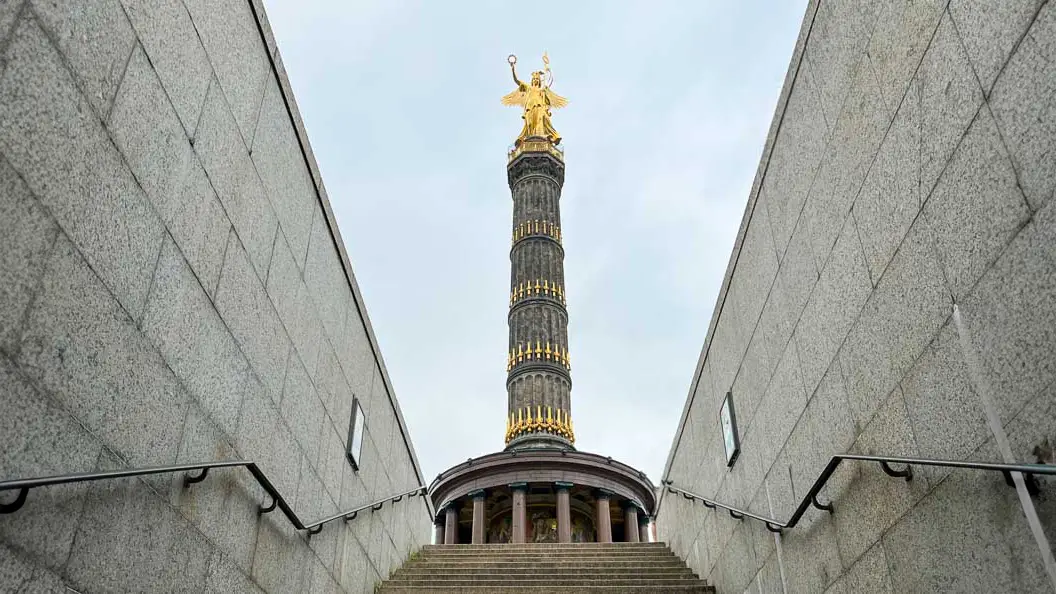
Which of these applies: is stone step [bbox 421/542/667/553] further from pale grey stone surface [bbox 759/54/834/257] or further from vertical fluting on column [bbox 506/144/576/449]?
vertical fluting on column [bbox 506/144/576/449]

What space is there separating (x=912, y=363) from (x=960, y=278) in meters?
0.69

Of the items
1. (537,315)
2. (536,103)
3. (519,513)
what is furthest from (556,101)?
(519,513)

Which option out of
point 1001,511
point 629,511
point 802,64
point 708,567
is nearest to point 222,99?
point 802,64

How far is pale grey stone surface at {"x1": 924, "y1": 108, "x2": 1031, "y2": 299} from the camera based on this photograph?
3.79 meters

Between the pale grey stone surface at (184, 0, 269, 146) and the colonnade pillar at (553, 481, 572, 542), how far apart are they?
1732 centimetres

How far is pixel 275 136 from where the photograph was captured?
21.6 feet

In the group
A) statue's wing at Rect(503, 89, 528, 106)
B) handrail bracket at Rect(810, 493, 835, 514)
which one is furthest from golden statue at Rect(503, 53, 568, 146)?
handrail bracket at Rect(810, 493, 835, 514)

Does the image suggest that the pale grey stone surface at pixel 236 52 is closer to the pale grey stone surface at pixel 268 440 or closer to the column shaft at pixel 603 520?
the pale grey stone surface at pixel 268 440

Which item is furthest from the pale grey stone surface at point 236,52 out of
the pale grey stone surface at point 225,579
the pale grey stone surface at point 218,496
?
the pale grey stone surface at point 225,579

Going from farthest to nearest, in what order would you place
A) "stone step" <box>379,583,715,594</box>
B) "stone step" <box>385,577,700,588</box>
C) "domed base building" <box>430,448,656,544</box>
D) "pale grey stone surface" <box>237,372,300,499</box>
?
"domed base building" <box>430,448,656,544</box> → "stone step" <box>385,577,700,588</box> → "stone step" <box>379,583,715,594</box> → "pale grey stone surface" <box>237,372,300,499</box>

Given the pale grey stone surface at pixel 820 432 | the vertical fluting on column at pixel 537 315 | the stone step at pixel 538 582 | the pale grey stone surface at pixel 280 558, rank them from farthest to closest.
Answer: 1. the vertical fluting on column at pixel 537 315
2. the stone step at pixel 538 582
3. the pale grey stone surface at pixel 280 558
4. the pale grey stone surface at pixel 820 432

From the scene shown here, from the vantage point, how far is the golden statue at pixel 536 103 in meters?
35.3

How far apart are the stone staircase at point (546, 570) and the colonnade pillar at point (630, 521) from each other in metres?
10.5

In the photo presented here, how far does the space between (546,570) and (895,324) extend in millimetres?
7396
